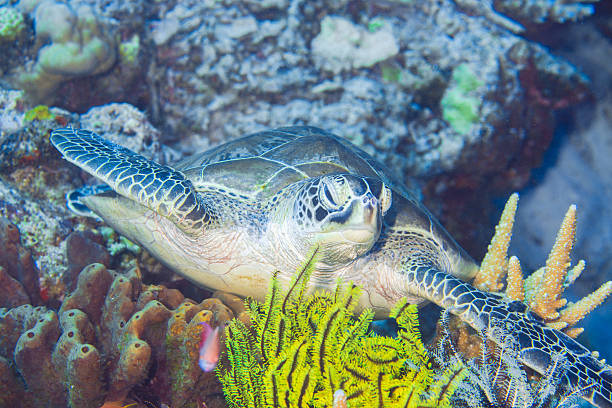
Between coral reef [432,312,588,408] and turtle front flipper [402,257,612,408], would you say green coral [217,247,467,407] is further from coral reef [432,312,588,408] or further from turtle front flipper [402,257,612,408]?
turtle front flipper [402,257,612,408]

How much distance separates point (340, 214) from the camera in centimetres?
188

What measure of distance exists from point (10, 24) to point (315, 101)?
3534mm

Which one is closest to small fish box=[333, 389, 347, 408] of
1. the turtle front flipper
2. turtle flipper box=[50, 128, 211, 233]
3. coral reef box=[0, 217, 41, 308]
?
the turtle front flipper

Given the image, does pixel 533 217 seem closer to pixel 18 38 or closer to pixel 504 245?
pixel 504 245

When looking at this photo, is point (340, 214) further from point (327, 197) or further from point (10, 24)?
point (10, 24)

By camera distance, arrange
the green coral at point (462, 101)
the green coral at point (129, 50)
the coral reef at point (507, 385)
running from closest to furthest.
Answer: the coral reef at point (507, 385) < the green coral at point (129, 50) < the green coral at point (462, 101)

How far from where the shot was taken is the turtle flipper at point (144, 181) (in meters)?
2.33

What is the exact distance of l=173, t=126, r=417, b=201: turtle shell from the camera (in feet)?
8.77

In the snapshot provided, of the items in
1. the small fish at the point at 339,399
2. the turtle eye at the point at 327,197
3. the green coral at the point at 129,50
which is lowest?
the small fish at the point at 339,399

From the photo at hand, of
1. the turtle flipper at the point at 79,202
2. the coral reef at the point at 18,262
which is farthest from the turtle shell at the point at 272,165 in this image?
the coral reef at the point at 18,262

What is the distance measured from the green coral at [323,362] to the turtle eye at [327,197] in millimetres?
300

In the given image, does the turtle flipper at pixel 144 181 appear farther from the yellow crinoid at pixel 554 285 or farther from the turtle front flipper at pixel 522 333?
the yellow crinoid at pixel 554 285

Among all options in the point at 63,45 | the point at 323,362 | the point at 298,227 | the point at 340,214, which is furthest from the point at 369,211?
the point at 63,45

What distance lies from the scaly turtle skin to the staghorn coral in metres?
0.51
